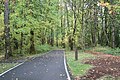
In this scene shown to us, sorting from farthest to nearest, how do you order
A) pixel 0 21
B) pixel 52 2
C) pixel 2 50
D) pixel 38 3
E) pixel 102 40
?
1. pixel 102 40
2. pixel 52 2
3. pixel 2 50
4. pixel 38 3
5. pixel 0 21

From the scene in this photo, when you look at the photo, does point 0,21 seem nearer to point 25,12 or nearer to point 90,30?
point 25,12

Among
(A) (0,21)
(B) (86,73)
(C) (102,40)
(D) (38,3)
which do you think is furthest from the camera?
(C) (102,40)

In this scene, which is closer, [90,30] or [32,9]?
[32,9]

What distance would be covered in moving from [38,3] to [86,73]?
30442 mm

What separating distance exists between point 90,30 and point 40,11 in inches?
851

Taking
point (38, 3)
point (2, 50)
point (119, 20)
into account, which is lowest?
point (2, 50)

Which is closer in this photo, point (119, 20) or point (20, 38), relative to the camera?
point (20, 38)

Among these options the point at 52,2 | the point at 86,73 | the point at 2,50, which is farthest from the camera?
the point at 52,2

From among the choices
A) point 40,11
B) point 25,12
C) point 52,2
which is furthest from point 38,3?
point 52,2

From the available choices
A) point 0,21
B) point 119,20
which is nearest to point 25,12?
point 0,21

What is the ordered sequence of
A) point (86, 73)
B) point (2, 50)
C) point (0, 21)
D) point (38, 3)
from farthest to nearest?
1. point (2, 50)
2. point (38, 3)
3. point (0, 21)
4. point (86, 73)

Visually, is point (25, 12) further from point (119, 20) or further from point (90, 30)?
point (90, 30)

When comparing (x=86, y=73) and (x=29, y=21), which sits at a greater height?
(x=29, y=21)

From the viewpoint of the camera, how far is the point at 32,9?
42781mm
